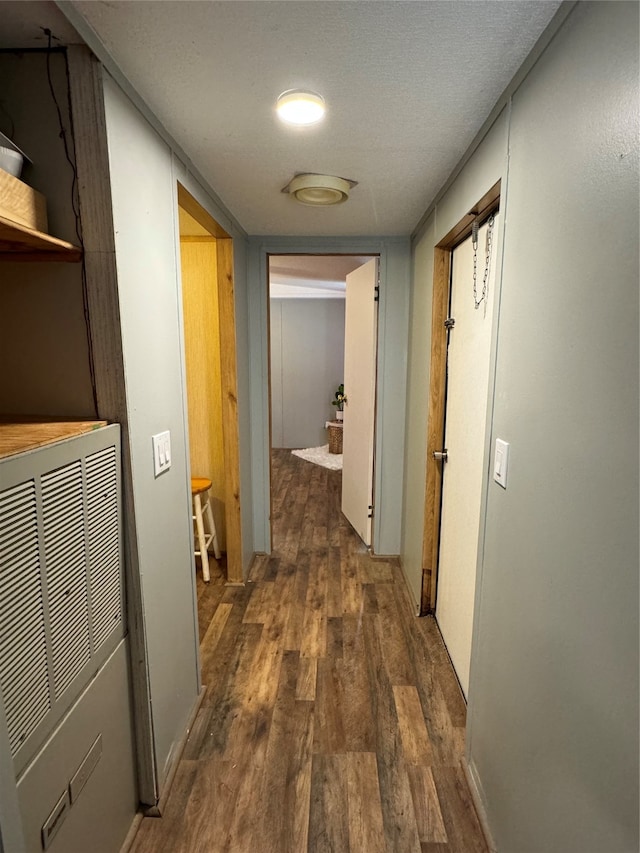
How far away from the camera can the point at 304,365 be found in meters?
6.28

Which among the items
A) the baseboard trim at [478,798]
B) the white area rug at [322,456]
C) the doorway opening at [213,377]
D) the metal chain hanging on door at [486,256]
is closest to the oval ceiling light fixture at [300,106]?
the metal chain hanging on door at [486,256]

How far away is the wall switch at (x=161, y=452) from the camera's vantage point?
1.34m

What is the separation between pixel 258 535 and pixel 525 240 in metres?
2.55

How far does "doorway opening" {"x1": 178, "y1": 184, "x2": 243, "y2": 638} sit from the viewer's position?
2.39 m

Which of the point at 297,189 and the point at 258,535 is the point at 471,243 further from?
the point at 258,535

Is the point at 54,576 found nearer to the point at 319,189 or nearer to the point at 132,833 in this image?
the point at 132,833

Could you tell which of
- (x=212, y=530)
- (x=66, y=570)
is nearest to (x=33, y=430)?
(x=66, y=570)

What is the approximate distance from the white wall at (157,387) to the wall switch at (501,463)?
3.50 feet

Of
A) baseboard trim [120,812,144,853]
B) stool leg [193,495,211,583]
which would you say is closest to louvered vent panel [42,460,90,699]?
baseboard trim [120,812,144,853]

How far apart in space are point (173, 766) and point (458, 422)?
5.70 ft

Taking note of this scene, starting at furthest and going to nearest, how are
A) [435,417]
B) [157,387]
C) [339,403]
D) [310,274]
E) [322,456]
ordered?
[339,403]
[322,456]
[310,274]
[435,417]
[157,387]

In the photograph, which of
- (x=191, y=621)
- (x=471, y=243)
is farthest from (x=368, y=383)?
(x=191, y=621)

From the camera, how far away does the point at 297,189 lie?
5.94 feet

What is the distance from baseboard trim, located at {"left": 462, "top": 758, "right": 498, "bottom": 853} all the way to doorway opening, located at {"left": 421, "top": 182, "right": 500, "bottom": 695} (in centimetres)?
37
